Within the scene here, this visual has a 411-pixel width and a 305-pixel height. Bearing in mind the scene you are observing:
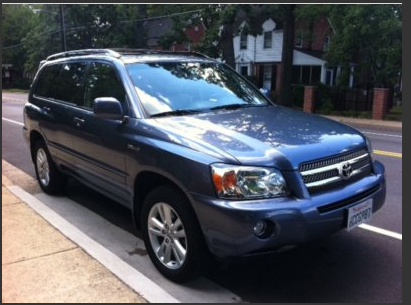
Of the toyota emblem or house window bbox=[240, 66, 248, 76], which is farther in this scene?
house window bbox=[240, 66, 248, 76]

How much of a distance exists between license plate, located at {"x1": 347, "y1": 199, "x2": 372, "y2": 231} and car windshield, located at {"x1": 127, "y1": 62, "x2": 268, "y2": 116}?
5.29 feet

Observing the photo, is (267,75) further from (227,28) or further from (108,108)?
(108,108)

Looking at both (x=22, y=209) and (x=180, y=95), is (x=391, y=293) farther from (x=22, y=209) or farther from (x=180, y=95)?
(x=22, y=209)

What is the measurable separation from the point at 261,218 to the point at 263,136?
78 centimetres

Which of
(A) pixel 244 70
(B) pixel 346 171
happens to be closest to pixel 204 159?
(B) pixel 346 171

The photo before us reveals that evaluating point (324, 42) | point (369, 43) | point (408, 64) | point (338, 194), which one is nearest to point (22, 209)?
point (338, 194)

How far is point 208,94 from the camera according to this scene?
4820mm

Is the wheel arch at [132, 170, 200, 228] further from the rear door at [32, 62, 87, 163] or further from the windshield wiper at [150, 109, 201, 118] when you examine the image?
the rear door at [32, 62, 87, 163]

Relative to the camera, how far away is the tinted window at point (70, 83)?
5.55m

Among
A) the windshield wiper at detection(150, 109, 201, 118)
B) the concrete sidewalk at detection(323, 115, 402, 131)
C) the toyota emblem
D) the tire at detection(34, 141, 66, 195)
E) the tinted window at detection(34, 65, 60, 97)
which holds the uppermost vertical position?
the tinted window at detection(34, 65, 60, 97)

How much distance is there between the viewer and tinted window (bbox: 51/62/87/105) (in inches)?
218

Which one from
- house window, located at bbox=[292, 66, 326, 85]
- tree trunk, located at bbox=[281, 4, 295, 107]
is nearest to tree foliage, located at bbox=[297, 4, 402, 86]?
tree trunk, located at bbox=[281, 4, 295, 107]

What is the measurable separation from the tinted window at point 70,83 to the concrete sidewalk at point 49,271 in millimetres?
1496

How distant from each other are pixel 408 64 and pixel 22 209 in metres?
18.5
